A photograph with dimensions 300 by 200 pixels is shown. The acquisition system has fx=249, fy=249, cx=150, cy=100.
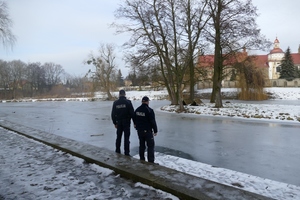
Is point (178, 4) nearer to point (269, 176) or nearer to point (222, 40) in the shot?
point (222, 40)

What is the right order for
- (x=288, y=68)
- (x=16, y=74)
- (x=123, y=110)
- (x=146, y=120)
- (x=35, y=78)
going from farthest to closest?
(x=35, y=78)
(x=16, y=74)
(x=288, y=68)
(x=123, y=110)
(x=146, y=120)

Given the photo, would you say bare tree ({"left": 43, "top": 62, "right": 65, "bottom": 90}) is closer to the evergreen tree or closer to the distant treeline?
the distant treeline

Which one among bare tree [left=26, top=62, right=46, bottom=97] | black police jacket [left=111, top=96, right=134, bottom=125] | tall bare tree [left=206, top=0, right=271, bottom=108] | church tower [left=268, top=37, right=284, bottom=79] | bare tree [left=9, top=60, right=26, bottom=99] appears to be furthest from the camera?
bare tree [left=26, top=62, right=46, bottom=97]

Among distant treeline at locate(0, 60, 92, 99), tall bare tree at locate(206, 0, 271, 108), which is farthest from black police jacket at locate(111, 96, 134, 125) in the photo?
distant treeline at locate(0, 60, 92, 99)

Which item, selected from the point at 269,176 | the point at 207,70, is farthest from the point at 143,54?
the point at 269,176

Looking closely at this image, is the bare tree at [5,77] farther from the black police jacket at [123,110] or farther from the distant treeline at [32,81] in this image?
the black police jacket at [123,110]

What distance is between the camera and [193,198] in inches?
143

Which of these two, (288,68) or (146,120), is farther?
(288,68)

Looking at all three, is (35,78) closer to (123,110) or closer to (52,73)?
(52,73)

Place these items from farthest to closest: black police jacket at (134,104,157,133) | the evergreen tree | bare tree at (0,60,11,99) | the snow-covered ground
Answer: bare tree at (0,60,11,99) → the evergreen tree → black police jacket at (134,104,157,133) → the snow-covered ground

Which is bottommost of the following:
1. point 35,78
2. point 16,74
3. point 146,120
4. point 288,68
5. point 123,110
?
point 146,120

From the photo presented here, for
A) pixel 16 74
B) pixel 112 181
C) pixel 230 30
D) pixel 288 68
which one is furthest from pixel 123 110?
pixel 16 74

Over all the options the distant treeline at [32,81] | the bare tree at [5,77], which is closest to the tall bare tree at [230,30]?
the distant treeline at [32,81]

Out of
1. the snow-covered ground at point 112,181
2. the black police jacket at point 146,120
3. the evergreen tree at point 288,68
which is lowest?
the snow-covered ground at point 112,181
